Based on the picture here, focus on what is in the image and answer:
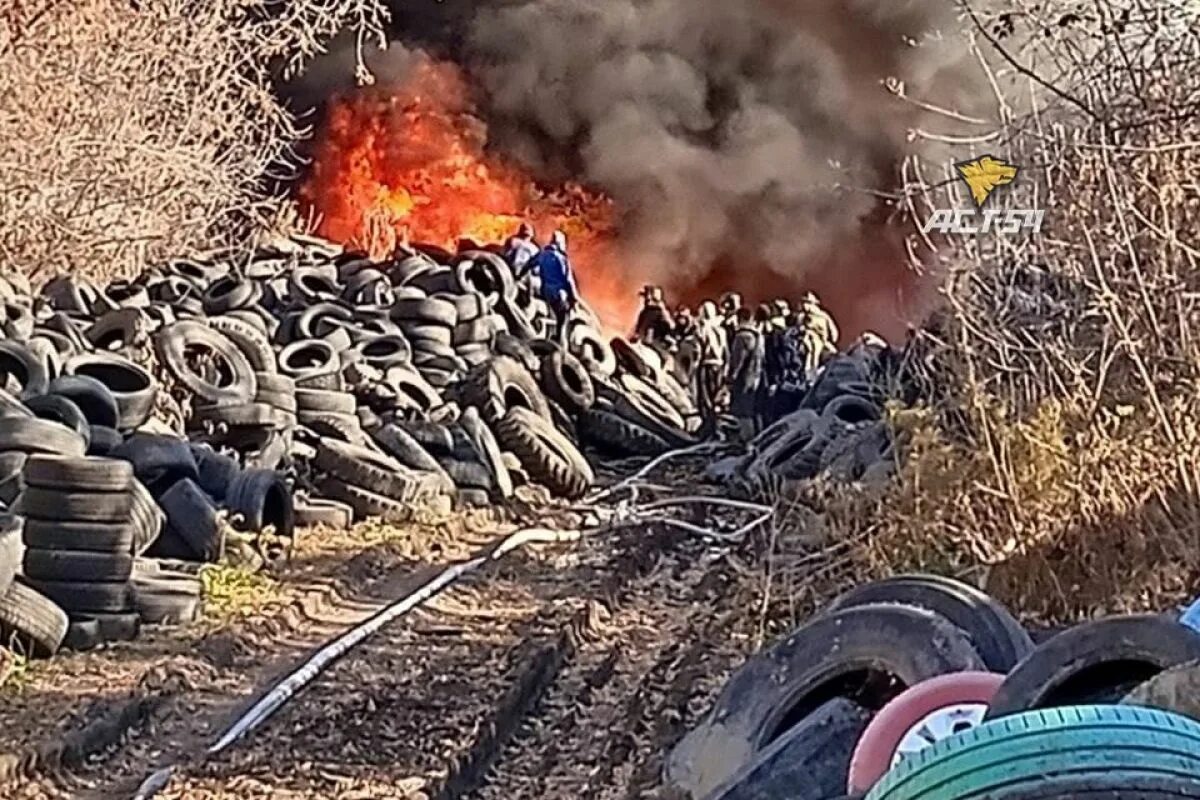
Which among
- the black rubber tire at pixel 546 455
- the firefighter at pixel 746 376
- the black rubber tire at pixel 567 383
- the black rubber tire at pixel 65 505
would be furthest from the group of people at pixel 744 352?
the black rubber tire at pixel 65 505

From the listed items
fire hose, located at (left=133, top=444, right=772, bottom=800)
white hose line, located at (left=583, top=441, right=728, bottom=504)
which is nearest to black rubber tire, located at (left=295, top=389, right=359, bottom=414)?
fire hose, located at (left=133, top=444, right=772, bottom=800)

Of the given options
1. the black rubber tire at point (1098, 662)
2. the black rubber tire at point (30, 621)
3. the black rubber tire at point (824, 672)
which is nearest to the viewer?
the black rubber tire at point (1098, 662)

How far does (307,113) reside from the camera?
2856cm

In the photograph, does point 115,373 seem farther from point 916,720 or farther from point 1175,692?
point 1175,692

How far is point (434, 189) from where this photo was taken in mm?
30781

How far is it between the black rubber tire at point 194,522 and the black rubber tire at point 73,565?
1.29m

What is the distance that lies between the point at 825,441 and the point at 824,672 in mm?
8395

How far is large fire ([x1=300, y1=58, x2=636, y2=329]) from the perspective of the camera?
101 ft

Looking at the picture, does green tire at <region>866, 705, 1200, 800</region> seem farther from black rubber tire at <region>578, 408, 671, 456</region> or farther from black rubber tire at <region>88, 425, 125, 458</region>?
black rubber tire at <region>578, 408, 671, 456</region>

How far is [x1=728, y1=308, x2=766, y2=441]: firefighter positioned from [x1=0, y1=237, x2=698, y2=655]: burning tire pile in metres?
0.77

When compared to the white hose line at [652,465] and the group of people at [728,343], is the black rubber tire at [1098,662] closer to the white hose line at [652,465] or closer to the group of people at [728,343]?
the white hose line at [652,465]

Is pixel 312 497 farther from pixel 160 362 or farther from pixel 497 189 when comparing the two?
pixel 497 189

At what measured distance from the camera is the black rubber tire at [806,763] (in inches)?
191

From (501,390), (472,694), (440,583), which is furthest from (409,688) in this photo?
(501,390)
